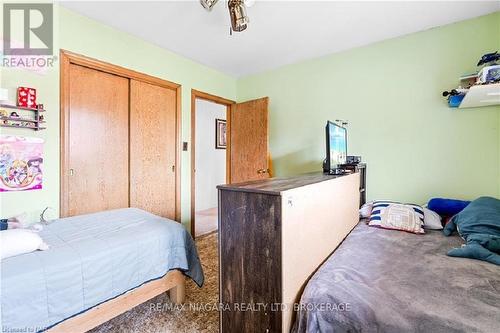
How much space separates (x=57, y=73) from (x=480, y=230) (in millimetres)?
3546

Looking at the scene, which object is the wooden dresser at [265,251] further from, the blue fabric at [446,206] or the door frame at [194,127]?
the door frame at [194,127]

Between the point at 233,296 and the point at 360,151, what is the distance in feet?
7.46

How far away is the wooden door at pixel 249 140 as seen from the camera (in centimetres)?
327

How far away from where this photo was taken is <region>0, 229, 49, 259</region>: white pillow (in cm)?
112

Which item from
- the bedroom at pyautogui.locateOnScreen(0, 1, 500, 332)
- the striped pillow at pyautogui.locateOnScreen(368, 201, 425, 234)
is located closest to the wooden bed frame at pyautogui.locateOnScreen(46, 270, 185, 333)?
the bedroom at pyautogui.locateOnScreen(0, 1, 500, 332)

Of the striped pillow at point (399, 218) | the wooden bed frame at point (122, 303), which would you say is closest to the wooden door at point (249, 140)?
the striped pillow at point (399, 218)

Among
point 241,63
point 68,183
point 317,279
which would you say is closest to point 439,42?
point 241,63

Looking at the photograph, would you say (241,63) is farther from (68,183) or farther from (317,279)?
(317,279)

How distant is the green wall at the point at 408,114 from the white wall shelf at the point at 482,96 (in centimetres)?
10

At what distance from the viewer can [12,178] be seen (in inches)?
70.4

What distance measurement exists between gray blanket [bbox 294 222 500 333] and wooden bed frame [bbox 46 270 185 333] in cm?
101

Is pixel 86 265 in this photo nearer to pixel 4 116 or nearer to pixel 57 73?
pixel 4 116

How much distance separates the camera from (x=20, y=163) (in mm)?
1813

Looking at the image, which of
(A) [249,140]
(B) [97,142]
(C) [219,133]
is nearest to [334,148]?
(A) [249,140]
